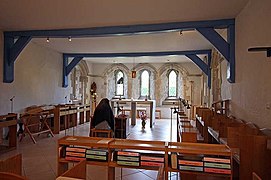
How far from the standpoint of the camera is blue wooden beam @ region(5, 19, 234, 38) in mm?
4641

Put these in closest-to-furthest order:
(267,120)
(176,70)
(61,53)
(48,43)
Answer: (267,120) < (48,43) < (61,53) < (176,70)

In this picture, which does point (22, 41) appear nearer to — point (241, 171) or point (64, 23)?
point (64, 23)

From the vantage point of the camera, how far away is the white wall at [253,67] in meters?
2.90

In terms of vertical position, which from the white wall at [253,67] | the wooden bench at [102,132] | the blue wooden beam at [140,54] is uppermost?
the blue wooden beam at [140,54]

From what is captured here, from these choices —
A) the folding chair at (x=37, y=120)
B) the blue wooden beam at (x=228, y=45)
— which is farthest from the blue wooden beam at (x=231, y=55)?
the folding chair at (x=37, y=120)

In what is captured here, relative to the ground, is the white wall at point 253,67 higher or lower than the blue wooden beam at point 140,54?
lower

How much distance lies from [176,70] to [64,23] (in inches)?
310

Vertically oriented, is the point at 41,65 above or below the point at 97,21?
below

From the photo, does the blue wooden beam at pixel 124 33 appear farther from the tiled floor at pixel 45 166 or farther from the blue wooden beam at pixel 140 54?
the blue wooden beam at pixel 140 54

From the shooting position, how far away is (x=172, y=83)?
483 inches

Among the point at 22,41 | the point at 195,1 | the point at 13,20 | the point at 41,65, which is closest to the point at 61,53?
the point at 41,65

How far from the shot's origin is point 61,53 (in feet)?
29.9

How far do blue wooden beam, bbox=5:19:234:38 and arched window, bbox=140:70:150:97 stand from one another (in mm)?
7387

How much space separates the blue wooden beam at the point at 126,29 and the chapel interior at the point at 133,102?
0.07 ft
